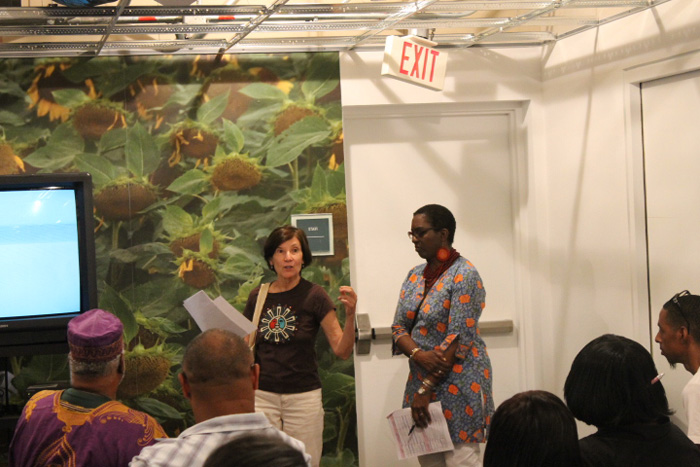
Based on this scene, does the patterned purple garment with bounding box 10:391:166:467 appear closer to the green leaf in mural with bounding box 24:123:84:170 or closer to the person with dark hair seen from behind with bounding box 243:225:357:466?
the person with dark hair seen from behind with bounding box 243:225:357:466

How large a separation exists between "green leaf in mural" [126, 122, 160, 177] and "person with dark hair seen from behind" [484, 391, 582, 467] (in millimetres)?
2941

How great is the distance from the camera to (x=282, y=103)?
14.4ft

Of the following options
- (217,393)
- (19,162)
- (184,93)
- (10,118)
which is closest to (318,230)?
(184,93)

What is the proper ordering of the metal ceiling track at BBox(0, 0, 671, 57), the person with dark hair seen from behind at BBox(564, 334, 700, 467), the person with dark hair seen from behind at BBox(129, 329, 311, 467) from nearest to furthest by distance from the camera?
the person with dark hair seen from behind at BBox(129, 329, 311, 467) < the person with dark hair seen from behind at BBox(564, 334, 700, 467) < the metal ceiling track at BBox(0, 0, 671, 57)

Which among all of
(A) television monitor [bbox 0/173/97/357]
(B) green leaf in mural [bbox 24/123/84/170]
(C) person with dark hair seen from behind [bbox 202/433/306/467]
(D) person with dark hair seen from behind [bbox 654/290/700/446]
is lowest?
(D) person with dark hair seen from behind [bbox 654/290/700/446]

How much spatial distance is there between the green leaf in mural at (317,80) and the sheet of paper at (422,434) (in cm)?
182

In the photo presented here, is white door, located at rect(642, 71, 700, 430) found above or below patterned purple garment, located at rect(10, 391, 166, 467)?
above

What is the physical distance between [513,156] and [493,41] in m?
0.72

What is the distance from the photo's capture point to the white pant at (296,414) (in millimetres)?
3725

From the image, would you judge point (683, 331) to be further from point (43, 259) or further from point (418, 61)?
point (43, 259)

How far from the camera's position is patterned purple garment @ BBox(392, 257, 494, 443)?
137 inches

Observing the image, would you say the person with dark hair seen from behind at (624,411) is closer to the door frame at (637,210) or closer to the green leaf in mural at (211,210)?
the door frame at (637,210)

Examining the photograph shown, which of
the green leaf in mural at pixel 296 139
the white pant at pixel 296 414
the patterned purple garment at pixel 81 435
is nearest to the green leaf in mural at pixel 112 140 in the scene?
the green leaf in mural at pixel 296 139

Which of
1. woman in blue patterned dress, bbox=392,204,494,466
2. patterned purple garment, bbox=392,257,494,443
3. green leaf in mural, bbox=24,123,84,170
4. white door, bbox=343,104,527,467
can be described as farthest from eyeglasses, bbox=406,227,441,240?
green leaf in mural, bbox=24,123,84,170
